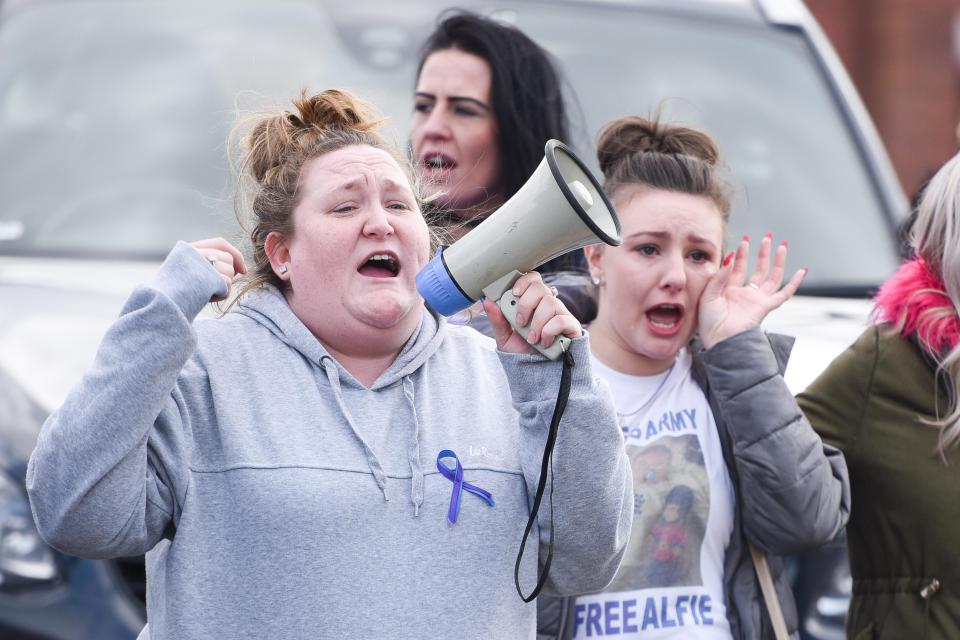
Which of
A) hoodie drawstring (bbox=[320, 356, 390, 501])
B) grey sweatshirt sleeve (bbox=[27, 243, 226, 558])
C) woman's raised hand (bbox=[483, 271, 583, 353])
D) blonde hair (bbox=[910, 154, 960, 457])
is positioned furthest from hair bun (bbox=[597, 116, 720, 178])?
grey sweatshirt sleeve (bbox=[27, 243, 226, 558])

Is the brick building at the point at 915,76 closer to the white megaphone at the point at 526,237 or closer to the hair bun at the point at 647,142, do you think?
the hair bun at the point at 647,142

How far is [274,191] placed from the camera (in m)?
2.68

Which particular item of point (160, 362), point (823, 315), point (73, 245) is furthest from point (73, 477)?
point (823, 315)

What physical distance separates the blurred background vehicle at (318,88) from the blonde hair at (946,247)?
503 mm

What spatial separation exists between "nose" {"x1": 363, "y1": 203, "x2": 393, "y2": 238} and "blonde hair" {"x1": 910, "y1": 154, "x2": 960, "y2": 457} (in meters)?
1.22

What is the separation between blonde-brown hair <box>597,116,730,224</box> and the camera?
10.3 feet

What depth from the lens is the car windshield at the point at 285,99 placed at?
435 cm

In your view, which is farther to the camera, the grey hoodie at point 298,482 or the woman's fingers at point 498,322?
the woman's fingers at point 498,322

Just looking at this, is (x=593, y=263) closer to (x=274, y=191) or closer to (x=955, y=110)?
(x=274, y=191)

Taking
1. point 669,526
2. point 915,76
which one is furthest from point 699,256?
point 915,76

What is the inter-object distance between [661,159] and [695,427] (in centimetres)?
58

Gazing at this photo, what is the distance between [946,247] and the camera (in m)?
3.09

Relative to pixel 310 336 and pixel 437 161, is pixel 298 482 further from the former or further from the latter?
pixel 437 161

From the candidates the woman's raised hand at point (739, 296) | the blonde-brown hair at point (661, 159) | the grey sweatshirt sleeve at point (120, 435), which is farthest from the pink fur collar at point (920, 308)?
the grey sweatshirt sleeve at point (120, 435)
